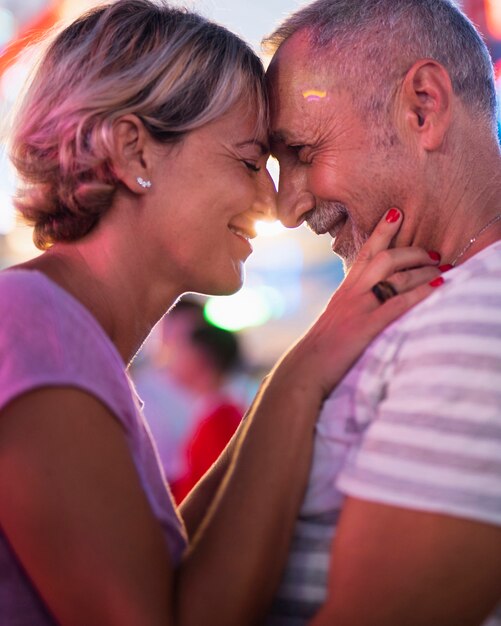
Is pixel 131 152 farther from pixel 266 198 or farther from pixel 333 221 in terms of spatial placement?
pixel 333 221

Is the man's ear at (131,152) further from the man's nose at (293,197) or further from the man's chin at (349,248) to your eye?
the man's chin at (349,248)

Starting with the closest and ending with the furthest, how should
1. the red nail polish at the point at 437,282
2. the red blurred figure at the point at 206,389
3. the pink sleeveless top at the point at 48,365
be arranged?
the pink sleeveless top at the point at 48,365 < the red nail polish at the point at 437,282 < the red blurred figure at the point at 206,389

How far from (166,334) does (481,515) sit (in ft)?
13.6

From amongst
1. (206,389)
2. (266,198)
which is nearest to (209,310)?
(206,389)

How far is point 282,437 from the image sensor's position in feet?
5.46

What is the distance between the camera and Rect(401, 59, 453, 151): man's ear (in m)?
1.96

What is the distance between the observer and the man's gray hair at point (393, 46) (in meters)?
2.01

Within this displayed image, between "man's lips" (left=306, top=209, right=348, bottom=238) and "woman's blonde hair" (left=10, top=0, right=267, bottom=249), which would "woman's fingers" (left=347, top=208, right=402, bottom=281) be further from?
"woman's blonde hair" (left=10, top=0, right=267, bottom=249)

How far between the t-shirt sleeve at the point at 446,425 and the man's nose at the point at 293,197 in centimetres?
80

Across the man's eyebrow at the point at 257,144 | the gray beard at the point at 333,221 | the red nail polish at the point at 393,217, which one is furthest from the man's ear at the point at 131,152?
the red nail polish at the point at 393,217

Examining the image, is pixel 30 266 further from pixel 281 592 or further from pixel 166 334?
pixel 166 334

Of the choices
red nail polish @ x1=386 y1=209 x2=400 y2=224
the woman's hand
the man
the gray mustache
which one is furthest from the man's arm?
the gray mustache

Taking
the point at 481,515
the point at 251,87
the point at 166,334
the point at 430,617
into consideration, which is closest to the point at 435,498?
the point at 481,515

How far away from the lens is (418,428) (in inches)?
55.9
